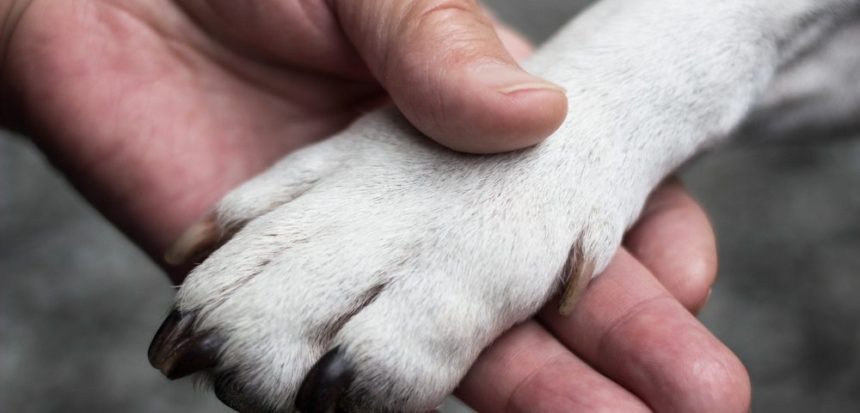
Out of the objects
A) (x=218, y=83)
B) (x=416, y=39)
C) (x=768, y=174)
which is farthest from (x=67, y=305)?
(x=768, y=174)

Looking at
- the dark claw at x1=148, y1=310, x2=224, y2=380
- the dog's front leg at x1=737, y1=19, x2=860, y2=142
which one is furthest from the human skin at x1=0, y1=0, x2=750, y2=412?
the dark claw at x1=148, y1=310, x2=224, y2=380

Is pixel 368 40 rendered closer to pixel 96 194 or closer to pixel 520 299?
pixel 520 299

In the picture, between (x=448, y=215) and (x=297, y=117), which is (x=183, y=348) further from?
(x=297, y=117)

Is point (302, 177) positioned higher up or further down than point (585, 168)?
higher up

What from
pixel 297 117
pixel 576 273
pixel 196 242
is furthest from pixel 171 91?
pixel 576 273

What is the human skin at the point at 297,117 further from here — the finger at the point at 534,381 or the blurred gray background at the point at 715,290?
the blurred gray background at the point at 715,290

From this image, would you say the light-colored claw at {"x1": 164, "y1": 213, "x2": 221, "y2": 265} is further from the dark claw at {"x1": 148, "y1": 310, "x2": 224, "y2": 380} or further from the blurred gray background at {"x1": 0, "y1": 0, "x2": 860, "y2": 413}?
the blurred gray background at {"x1": 0, "y1": 0, "x2": 860, "y2": 413}
